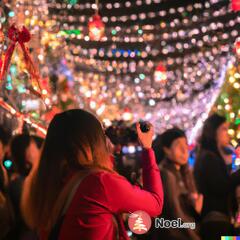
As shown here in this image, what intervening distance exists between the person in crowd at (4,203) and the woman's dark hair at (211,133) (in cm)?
160

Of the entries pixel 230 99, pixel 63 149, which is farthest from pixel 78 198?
pixel 230 99

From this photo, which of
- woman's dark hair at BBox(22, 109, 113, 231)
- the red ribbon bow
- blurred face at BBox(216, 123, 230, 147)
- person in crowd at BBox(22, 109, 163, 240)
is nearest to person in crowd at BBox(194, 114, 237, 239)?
blurred face at BBox(216, 123, 230, 147)

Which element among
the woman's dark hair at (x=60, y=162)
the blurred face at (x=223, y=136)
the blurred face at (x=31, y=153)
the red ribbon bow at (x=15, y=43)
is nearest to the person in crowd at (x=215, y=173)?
the blurred face at (x=223, y=136)

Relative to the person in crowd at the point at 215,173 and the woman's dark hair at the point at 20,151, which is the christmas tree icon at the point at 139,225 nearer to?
the person in crowd at the point at 215,173

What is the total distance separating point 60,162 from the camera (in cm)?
222

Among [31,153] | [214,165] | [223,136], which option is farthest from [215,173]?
[31,153]

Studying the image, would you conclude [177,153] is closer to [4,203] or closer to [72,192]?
[4,203]

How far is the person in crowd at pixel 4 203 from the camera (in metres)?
3.72

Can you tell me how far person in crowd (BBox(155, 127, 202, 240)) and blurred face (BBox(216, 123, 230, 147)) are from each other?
0.27 meters

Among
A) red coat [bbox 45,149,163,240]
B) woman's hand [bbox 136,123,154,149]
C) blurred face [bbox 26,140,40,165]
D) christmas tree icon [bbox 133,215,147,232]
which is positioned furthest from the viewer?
blurred face [bbox 26,140,40,165]

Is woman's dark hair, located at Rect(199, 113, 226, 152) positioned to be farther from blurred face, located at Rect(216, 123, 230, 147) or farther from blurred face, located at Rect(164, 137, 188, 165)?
blurred face, located at Rect(164, 137, 188, 165)

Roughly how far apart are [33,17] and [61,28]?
281 mm

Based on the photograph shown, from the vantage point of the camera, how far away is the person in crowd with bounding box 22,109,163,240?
6.86 ft

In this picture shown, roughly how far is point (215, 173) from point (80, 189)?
81.7 inches
